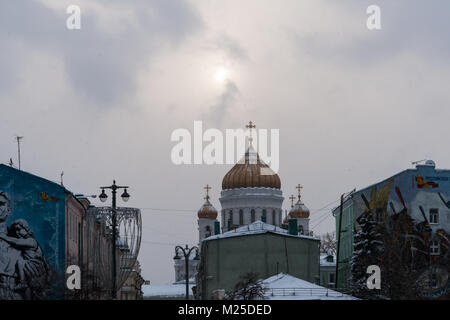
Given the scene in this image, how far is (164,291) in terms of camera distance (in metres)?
140

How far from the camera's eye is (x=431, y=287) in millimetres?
68938

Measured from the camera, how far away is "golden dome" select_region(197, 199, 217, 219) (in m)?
149

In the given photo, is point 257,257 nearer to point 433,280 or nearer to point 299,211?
point 433,280

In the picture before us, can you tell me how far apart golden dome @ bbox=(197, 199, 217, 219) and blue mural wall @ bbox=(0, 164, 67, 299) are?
90698mm

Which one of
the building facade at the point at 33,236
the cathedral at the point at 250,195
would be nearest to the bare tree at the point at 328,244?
the cathedral at the point at 250,195

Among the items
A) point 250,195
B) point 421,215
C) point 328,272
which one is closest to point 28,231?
point 421,215

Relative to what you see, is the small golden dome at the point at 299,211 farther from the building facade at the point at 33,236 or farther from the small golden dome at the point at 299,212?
the building facade at the point at 33,236

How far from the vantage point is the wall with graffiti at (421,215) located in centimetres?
7012

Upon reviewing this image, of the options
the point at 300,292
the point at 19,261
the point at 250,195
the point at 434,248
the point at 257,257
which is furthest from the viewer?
the point at 250,195

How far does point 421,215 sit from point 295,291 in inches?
947

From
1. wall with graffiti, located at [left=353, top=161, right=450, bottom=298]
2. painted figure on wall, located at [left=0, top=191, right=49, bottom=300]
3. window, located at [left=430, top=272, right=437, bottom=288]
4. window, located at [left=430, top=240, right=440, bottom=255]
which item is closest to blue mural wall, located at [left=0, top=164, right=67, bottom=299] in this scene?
painted figure on wall, located at [left=0, top=191, right=49, bottom=300]

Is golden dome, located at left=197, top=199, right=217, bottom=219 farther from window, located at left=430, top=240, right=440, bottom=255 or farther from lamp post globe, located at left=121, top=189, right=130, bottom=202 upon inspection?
lamp post globe, located at left=121, top=189, right=130, bottom=202

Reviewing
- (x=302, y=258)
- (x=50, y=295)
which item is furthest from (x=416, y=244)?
(x=50, y=295)
